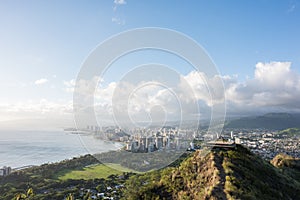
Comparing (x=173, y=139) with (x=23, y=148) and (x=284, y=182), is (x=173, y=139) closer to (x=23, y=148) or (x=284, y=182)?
(x=284, y=182)

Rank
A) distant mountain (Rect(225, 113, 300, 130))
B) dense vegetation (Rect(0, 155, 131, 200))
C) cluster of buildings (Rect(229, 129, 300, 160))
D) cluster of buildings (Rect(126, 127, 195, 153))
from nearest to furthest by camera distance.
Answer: cluster of buildings (Rect(126, 127, 195, 153)), dense vegetation (Rect(0, 155, 131, 200)), cluster of buildings (Rect(229, 129, 300, 160)), distant mountain (Rect(225, 113, 300, 130))

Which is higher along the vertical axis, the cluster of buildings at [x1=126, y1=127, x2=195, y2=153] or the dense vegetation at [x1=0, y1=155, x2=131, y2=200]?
the cluster of buildings at [x1=126, y1=127, x2=195, y2=153]

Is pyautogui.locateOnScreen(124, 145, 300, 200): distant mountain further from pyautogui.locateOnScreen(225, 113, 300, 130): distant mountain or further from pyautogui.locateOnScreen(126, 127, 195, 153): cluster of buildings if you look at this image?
pyautogui.locateOnScreen(225, 113, 300, 130): distant mountain

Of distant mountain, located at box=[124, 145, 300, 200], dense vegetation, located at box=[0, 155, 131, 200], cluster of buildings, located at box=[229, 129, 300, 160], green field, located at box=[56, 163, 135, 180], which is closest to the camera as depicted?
distant mountain, located at box=[124, 145, 300, 200]

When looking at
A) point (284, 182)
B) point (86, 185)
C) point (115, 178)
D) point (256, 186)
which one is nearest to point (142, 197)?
point (256, 186)

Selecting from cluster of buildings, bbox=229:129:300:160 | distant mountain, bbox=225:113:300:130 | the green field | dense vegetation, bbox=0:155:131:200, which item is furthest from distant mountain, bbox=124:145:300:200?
distant mountain, bbox=225:113:300:130

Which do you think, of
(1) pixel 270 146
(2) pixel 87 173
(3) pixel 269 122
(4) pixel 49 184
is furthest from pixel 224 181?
(3) pixel 269 122
